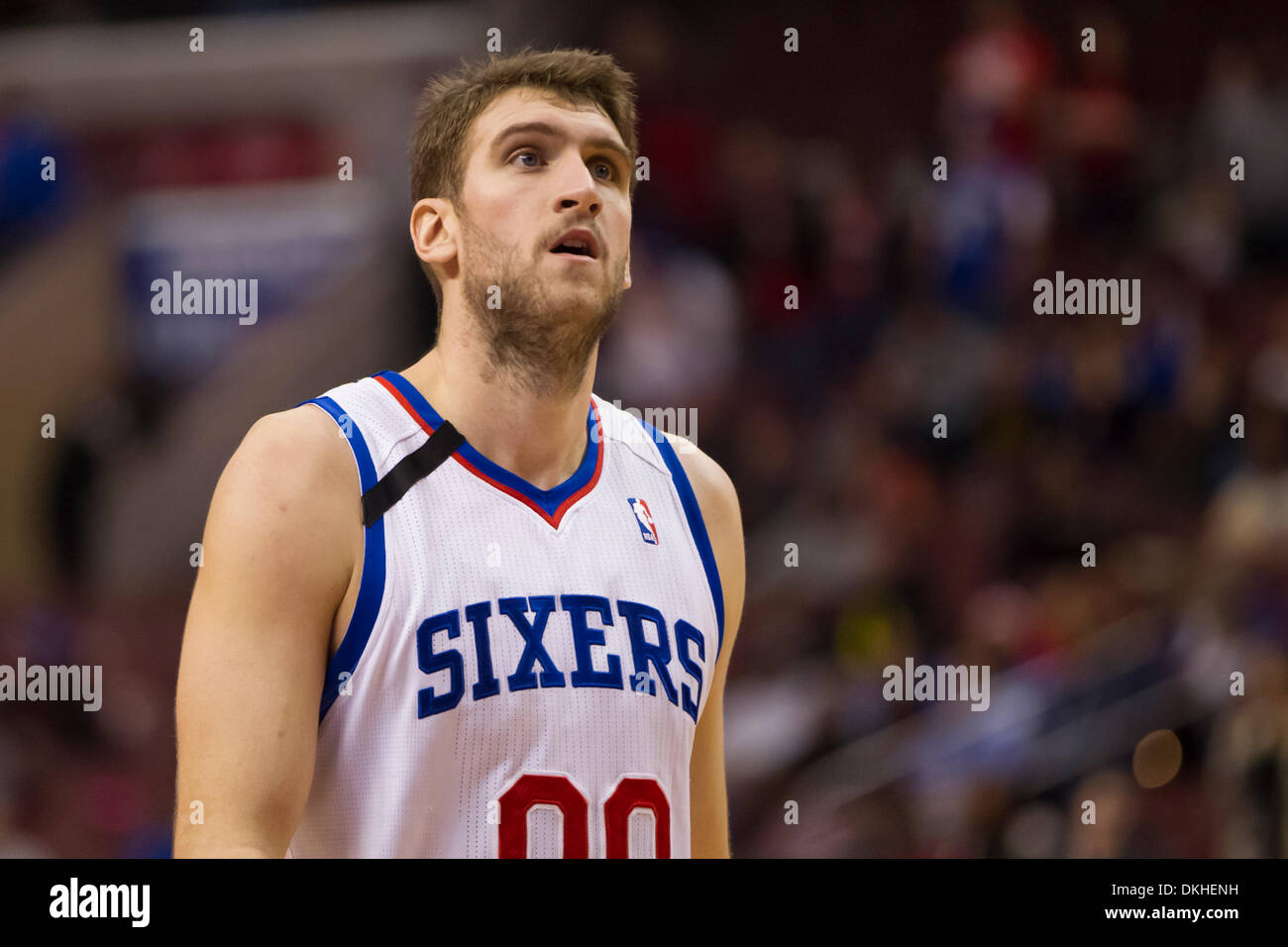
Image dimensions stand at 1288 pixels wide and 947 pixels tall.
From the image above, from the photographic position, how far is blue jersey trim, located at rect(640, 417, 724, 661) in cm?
331

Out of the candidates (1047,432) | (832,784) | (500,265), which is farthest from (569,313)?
(1047,432)

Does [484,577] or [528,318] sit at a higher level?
[528,318]

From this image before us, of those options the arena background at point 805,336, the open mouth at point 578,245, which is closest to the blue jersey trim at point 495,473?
the open mouth at point 578,245

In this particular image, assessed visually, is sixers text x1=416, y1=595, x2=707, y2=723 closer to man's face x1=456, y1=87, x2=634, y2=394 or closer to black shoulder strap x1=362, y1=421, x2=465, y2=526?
black shoulder strap x1=362, y1=421, x2=465, y2=526

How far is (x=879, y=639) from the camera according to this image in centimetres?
780

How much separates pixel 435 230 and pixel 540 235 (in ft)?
1.07

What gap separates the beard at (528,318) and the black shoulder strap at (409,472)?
191mm

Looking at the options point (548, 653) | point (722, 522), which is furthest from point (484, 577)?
point (722, 522)

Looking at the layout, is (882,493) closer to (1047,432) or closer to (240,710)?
(1047,432)

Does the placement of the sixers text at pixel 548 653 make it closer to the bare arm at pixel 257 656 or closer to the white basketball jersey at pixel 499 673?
the white basketball jersey at pixel 499 673
